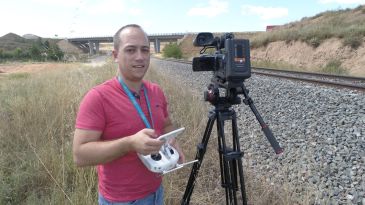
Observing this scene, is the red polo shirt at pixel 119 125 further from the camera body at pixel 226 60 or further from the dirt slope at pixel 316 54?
the dirt slope at pixel 316 54

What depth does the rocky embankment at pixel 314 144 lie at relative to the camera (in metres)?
3.49

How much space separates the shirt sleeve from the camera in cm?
154

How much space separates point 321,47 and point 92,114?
2235 centimetres

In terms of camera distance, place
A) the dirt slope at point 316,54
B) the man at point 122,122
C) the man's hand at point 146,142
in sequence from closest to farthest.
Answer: the man's hand at point 146,142 → the man at point 122,122 → the dirt slope at point 316,54

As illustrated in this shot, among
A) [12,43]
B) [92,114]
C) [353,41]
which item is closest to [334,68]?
[353,41]

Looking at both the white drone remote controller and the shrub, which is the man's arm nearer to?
the white drone remote controller

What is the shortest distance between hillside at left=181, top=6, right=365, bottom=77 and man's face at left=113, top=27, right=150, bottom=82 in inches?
606

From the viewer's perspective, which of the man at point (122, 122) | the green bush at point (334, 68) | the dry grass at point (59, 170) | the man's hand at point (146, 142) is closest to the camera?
the man's hand at point (146, 142)

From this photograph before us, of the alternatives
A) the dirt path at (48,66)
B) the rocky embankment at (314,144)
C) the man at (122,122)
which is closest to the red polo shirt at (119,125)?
the man at (122,122)

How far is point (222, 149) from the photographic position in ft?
7.57

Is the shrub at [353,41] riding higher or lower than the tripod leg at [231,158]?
higher

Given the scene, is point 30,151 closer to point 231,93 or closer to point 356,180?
point 231,93

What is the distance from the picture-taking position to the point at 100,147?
150cm

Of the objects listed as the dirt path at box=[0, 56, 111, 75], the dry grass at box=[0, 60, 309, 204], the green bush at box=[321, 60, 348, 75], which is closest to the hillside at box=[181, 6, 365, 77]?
the green bush at box=[321, 60, 348, 75]
